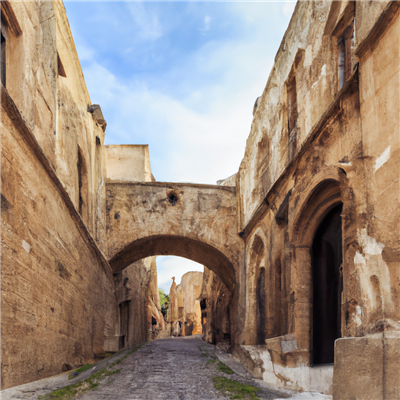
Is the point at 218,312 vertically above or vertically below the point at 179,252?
below

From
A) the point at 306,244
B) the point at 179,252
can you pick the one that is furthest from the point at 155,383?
the point at 179,252

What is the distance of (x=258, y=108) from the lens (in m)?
9.48

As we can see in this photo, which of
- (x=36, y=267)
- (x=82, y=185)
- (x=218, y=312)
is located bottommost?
(x=218, y=312)

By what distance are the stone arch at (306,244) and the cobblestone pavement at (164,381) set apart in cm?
94

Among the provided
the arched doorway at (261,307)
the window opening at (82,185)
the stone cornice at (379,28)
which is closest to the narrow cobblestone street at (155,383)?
the arched doorway at (261,307)

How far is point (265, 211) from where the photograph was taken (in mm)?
8523

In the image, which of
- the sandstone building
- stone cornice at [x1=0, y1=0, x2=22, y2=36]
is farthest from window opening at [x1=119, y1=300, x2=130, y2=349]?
stone cornice at [x1=0, y1=0, x2=22, y2=36]

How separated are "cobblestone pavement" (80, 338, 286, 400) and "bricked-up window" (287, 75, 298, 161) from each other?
3570mm

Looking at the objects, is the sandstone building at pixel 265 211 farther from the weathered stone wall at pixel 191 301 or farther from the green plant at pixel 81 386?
the weathered stone wall at pixel 191 301

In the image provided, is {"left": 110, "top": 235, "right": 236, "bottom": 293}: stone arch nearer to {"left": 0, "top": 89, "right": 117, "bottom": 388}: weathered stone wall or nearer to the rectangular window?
{"left": 0, "top": 89, "right": 117, "bottom": 388}: weathered stone wall

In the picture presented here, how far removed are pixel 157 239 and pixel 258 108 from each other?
13.6ft

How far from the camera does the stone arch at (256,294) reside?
30.4ft

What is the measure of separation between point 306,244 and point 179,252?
638 cm

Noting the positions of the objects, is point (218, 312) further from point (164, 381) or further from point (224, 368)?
point (164, 381)
